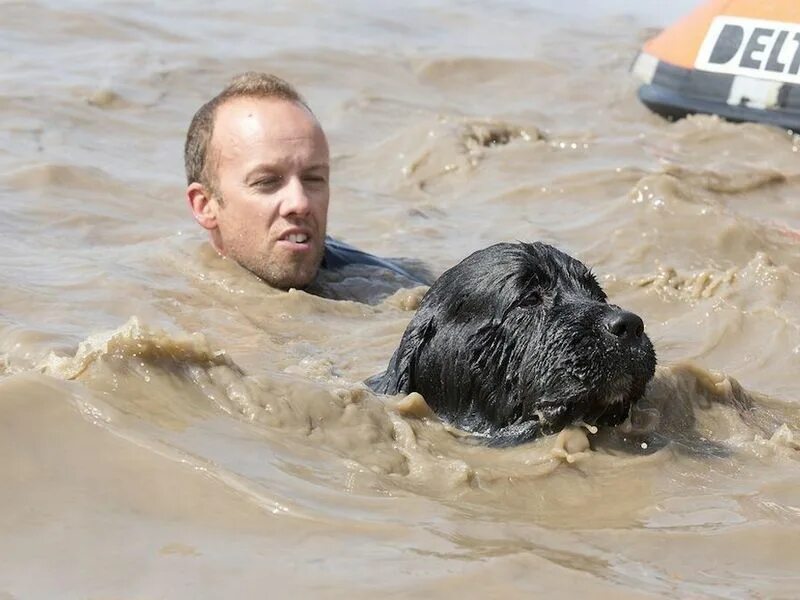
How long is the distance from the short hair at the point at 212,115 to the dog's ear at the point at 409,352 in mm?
2538

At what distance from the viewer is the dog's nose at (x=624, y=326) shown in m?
4.19

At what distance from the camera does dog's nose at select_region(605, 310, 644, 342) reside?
13.8ft

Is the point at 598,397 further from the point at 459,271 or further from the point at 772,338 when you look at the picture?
the point at 772,338

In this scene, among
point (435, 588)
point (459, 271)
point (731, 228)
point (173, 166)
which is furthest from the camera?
point (173, 166)

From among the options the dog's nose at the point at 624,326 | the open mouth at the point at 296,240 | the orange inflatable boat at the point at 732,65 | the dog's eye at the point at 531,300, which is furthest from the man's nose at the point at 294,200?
the orange inflatable boat at the point at 732,65

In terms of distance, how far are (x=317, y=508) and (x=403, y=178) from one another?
5816mm

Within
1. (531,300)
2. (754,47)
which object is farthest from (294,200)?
(754,47)

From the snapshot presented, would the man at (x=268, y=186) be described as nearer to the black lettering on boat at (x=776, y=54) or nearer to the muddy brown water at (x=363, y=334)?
the muddy brown water at (x=363, y=334)

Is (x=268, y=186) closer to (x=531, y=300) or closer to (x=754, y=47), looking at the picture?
(x=531, y=300)

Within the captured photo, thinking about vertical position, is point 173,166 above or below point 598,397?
below

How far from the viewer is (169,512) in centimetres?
346

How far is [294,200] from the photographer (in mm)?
6684

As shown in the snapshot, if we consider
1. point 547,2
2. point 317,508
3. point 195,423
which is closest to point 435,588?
point 317,508

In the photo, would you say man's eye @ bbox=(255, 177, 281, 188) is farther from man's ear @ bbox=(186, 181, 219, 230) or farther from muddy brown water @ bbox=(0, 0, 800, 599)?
muddy brown water @ bbox=(0, 0, 800, 599)
